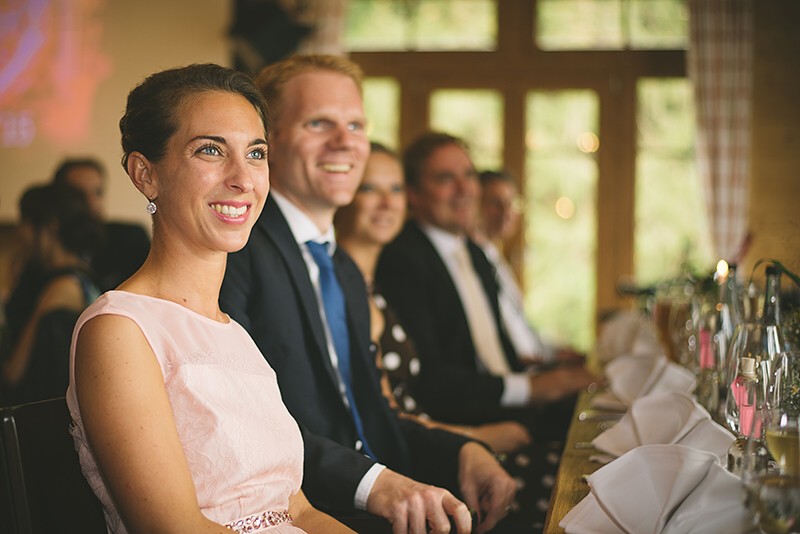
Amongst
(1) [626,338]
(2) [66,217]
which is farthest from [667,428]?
(2) [66,217]

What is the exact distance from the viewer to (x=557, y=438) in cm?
375

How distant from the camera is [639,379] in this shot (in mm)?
2553

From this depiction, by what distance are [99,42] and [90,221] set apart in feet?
9.89

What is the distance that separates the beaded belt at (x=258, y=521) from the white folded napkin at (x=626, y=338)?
1.97 meters

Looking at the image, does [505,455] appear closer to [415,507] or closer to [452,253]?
[415,507]

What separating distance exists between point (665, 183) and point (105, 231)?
188 inches

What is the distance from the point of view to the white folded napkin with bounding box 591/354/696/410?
2316 millimetres

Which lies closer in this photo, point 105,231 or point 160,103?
point 160,103

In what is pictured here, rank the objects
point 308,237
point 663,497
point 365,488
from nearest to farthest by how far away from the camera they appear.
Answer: point 663,497 → point 365,488 → point 308,237

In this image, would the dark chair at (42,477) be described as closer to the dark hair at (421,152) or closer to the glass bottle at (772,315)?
the glass bottle at (772,315)

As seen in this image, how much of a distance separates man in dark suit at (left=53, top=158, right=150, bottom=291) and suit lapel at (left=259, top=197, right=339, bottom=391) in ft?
7.63

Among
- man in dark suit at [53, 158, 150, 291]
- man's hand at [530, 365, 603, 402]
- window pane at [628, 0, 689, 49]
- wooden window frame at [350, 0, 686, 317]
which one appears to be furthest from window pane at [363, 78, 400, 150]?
man's hand at [530, 365, 603, 402]

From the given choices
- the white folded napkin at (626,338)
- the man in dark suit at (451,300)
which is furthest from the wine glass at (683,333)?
the man in dark suit at (451,300)

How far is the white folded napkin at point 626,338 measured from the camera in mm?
3414
